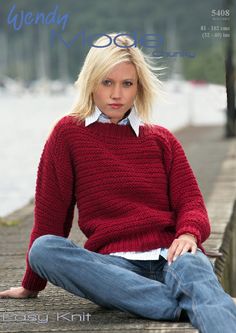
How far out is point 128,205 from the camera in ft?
13.0

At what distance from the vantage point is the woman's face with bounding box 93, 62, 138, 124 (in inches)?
157

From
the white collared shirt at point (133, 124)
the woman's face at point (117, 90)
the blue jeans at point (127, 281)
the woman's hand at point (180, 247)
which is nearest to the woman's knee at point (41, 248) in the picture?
the blue jeans at point (127, 281)

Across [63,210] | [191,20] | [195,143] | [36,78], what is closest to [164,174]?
[63,210]

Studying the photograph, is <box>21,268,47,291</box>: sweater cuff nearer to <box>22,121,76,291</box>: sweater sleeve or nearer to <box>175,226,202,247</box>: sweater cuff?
<box>22,121,76,291</box>: sweater sleeve

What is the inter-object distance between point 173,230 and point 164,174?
0.72 ft

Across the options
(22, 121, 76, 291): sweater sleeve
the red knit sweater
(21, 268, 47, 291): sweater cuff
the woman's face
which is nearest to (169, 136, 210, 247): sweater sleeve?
the red knit sweater

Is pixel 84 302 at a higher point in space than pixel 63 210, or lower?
lower

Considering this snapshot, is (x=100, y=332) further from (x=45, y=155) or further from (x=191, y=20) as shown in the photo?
(x=191, y=20)

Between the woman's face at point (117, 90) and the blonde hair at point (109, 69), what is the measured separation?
1.0 inches

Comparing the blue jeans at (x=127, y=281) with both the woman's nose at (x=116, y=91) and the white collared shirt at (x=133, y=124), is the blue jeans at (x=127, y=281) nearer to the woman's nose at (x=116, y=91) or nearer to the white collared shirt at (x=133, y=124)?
the white collared shirt at (x=133, y=124)

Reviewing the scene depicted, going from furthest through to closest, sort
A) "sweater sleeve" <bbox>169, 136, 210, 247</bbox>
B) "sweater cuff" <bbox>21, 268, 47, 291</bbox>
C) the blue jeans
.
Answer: "sweater cuff" <bbox>21, 268, 47, 291</bbox>
"sweater sleeve" <bbox>169, 136, 210, 247</bbox>
the blue jeans

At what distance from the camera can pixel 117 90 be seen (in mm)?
4012

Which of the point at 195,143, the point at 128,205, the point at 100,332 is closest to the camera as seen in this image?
the point at 100,332

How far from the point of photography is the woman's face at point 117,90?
13.1 ft
